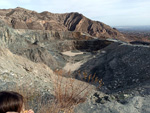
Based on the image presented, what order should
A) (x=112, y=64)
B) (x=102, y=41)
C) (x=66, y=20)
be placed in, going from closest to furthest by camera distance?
(x=112, y=64) → (x=102, y=41) → (x=66, y=20)

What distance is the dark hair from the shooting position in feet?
5.20

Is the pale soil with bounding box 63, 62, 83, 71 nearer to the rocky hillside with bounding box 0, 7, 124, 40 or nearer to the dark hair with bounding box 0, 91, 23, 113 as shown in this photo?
the dark hair with bounding box 0, 91, 23, 113

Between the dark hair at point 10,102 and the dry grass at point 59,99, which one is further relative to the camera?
the dry grass at point 59,99

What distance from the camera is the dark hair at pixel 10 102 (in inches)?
62.4

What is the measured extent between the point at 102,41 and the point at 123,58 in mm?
13214

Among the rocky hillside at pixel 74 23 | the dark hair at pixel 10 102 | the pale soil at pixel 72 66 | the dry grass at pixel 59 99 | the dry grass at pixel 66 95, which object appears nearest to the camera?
the dark hair at pixel 10 102

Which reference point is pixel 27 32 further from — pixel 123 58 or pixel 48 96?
pixel 48 96

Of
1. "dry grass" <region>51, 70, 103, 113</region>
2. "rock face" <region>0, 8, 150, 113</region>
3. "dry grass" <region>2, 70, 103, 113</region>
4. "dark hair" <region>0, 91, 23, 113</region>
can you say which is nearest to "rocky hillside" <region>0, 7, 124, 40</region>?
"rock face" <region>0, 8, 150, 113</region>

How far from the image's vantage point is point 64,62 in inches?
835

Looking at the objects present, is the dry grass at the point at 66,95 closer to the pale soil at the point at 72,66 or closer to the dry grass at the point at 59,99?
the dry grass at the point at 59,99

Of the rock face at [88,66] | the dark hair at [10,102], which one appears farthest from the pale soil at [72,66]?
the dark hair at [10,102]

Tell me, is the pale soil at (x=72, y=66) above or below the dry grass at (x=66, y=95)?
below

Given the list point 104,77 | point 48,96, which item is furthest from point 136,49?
point 48,96

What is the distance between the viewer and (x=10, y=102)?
5.28 ft
